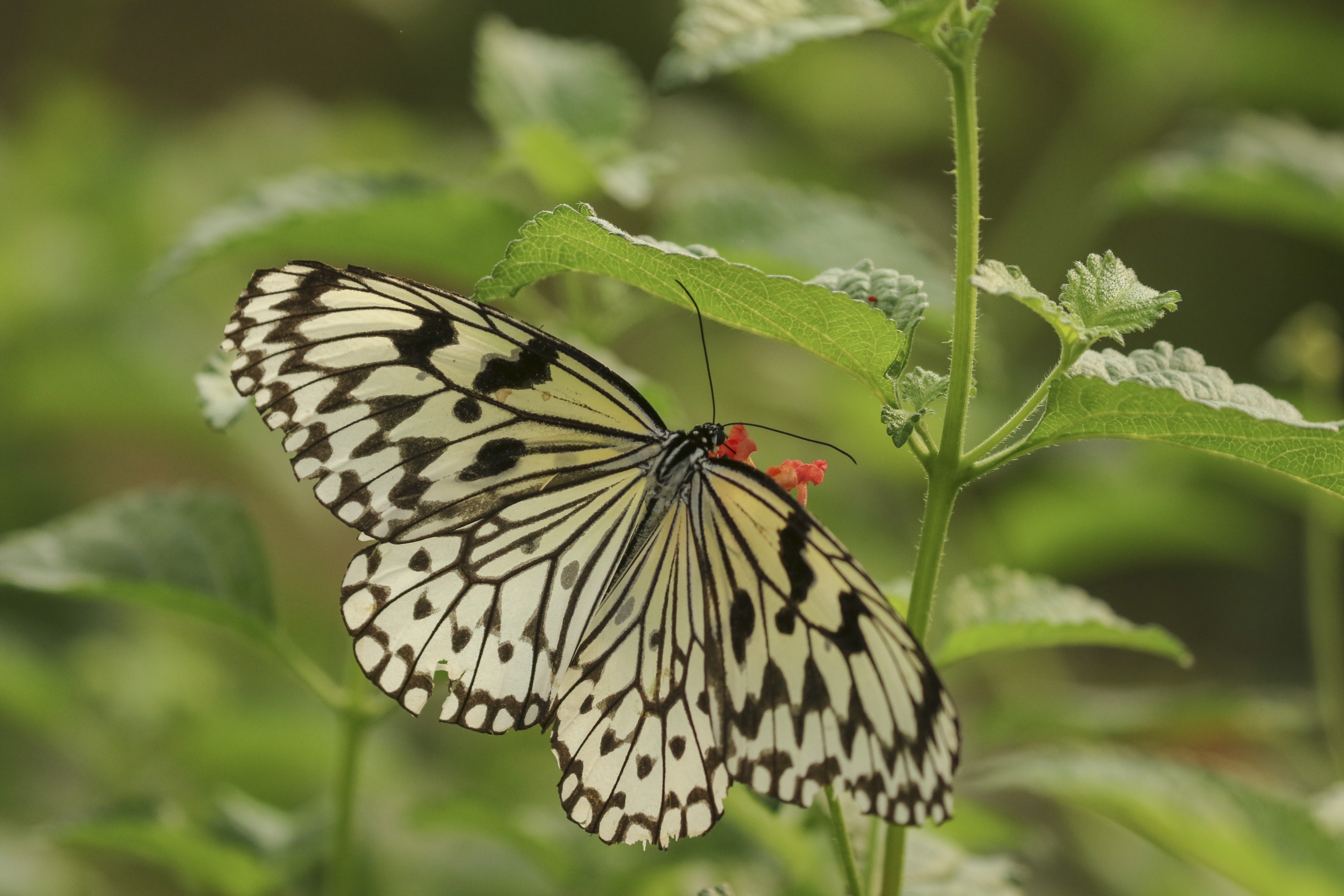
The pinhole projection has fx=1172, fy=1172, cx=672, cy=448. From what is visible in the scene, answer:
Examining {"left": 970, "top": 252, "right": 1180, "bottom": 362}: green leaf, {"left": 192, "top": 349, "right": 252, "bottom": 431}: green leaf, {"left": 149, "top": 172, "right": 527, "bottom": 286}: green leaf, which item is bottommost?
{"left": 192, "top": 349, "right": 252, "bottom": 431}: green leaf

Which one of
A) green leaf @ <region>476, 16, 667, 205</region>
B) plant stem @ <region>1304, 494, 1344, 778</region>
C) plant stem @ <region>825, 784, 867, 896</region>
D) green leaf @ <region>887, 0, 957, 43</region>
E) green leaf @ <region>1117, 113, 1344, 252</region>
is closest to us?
green leaf @ <region>887, 0, 957, 43</region>

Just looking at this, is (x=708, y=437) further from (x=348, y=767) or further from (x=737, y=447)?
(x=348, y=767)

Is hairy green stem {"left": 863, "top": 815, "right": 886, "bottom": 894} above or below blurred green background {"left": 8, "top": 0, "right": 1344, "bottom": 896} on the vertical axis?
below

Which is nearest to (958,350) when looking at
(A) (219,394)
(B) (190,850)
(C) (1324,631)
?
(A) (219,394)

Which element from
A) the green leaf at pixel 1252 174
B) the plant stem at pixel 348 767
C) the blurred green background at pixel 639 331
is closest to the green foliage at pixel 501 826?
the blurred green background at pixel 639 331

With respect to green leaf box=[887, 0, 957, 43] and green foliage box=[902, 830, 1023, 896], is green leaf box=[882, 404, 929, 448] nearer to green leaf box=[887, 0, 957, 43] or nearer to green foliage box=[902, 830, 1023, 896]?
green leaf box=[887, 0, 957, 43]

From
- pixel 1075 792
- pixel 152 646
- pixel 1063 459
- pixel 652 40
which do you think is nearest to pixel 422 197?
pixel 1075 792

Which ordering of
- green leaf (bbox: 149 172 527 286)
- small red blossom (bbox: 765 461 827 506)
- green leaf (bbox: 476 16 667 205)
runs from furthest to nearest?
green leaf (bbox: 476 16 667 205), green leaf (bbox: 149 172 527 286), small red blossom (bbox: 765 461 827 506)

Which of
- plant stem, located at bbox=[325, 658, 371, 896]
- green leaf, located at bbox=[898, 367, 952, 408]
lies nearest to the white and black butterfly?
green leaf, located at bbox=[898, 367, 952, 408]
